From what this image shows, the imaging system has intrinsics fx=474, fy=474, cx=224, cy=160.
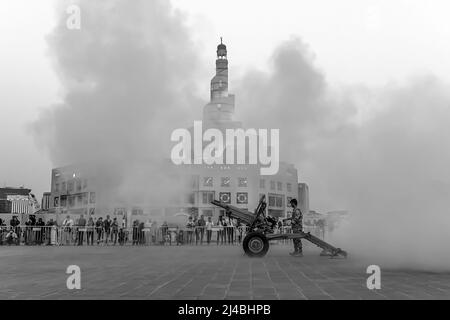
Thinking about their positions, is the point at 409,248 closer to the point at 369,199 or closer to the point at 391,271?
the point at 391,271

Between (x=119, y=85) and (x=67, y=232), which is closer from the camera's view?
(x=119, y=85)

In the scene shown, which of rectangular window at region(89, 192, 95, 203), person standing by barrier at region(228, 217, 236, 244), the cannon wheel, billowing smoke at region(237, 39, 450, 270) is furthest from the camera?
person standing by barrier at region(228, 217, 236, 244)

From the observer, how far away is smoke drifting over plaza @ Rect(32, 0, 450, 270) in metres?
11.3

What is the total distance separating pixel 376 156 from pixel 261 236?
14.0 ft

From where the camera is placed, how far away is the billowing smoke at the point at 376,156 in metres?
10.9

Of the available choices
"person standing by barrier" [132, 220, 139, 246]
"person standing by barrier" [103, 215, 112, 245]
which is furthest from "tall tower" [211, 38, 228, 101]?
"person standing by barrier" [103, 215, 112, 245]

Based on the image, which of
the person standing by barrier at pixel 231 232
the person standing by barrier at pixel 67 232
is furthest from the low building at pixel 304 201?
the person standing by barrier at pixel 67 232

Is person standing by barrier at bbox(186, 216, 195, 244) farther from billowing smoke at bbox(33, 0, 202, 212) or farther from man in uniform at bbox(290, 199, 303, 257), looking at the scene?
man in uniform at bbox(290, 199, 303, 257)

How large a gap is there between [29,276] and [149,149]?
9.33 meters

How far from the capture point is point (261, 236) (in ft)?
48.8

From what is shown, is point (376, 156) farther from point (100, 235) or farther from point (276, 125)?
point (100, 235)

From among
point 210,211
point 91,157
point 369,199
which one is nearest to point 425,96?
point 369,199

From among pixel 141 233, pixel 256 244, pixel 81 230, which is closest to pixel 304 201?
pixel 141 233

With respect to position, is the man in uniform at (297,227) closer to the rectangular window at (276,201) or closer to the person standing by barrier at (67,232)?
the person standing by barrier at (67,232)
